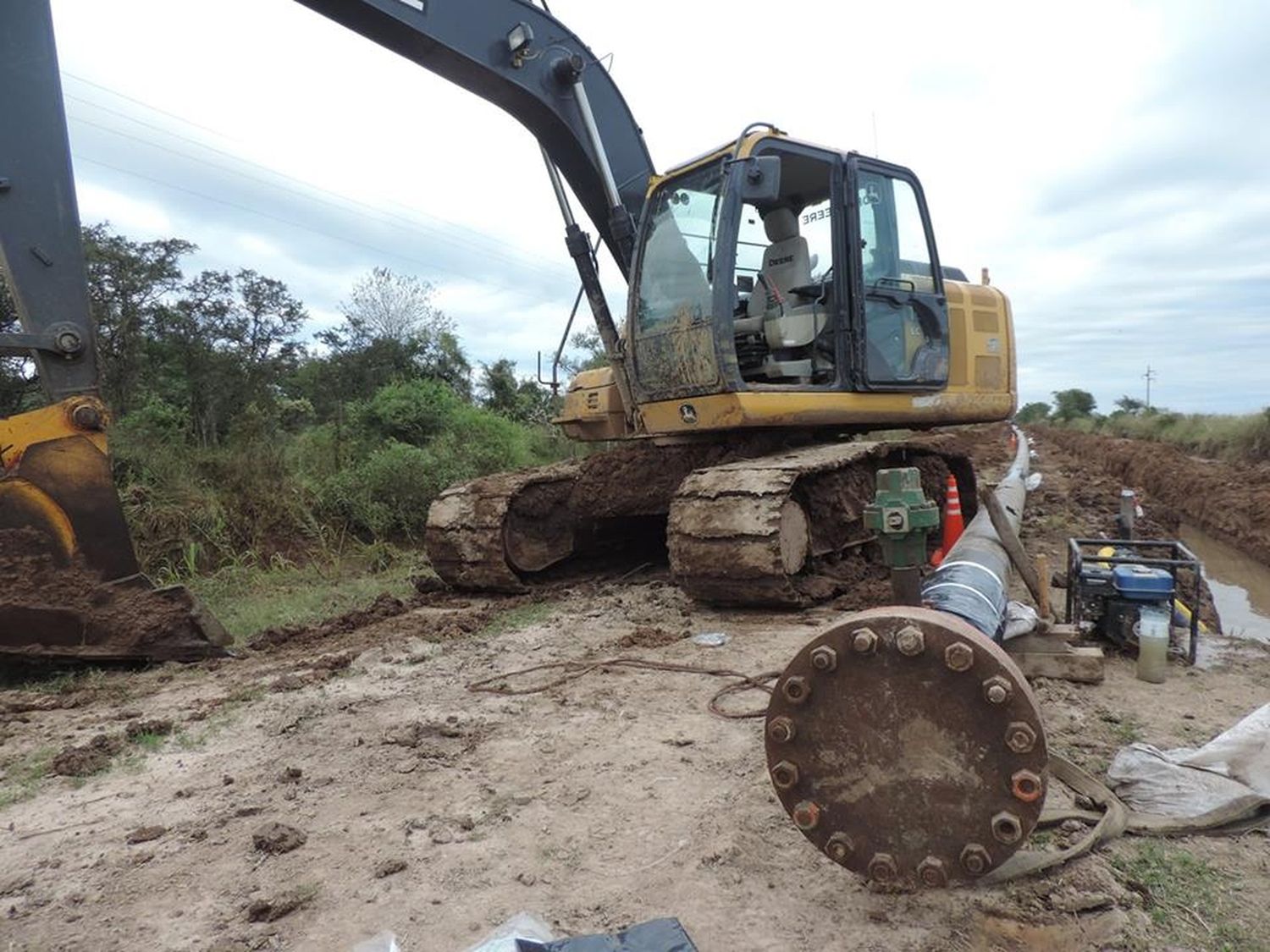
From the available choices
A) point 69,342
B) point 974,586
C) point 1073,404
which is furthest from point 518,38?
point 1073,404

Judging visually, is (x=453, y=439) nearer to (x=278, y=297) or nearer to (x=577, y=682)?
(x=278, y=297)

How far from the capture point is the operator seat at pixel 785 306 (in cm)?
542

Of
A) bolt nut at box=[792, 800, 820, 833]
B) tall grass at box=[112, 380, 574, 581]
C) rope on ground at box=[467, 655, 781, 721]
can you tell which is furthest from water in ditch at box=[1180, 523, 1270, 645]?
tall grass at box=[112, 380, 574, 581]

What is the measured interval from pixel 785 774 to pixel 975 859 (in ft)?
1.26

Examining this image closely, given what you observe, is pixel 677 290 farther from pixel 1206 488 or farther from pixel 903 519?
pixel 1206 488

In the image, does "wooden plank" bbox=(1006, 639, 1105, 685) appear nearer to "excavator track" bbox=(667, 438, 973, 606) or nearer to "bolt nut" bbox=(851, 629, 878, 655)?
"excavator track" bbox=(667, 438, 973, 606)

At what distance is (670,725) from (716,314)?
8.79ft

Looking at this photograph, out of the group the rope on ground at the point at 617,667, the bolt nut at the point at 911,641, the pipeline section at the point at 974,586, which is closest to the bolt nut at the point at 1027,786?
the bolt nut at the point at 911,641

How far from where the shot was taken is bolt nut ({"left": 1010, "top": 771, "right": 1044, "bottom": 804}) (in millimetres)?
1521

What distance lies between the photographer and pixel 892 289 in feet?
18.4

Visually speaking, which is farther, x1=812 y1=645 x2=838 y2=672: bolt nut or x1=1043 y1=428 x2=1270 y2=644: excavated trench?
x1=1043 y1=428 x2=1270 y2=644: excavated trench

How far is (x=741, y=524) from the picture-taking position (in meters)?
4.29

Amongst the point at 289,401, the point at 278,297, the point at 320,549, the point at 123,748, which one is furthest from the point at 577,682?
the point at 278,297

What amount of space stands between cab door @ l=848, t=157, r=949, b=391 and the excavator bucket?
14.1 ft
